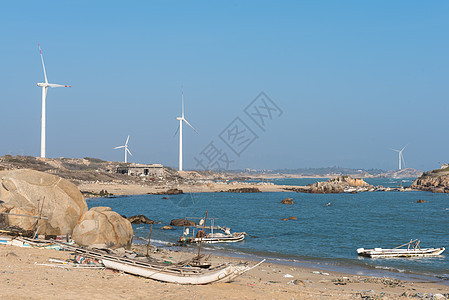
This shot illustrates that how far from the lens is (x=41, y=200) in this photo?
1056 inches

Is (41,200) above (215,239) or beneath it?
above

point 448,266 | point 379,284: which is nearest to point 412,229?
point 448,266

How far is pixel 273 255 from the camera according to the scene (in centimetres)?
3481

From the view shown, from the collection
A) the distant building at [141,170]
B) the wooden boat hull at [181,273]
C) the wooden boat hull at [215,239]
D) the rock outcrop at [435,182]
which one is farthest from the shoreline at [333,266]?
the rock outcrop at [435,182]

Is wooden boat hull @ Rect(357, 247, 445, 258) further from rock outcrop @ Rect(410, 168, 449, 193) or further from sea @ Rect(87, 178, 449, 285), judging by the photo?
rock outcrop @ Rect(410, 168, 449, 193)

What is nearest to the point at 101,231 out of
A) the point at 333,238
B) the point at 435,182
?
the point at 333,238

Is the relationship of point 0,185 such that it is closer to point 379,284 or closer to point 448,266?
point 379,284

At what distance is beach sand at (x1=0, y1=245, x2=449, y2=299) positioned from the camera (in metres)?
15.8

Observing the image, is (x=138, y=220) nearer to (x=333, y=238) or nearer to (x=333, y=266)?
(x=333, y=238)

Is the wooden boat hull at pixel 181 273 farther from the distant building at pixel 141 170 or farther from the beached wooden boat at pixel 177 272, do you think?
the distant building at pixel 141 170

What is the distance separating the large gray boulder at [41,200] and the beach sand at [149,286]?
3485 mm

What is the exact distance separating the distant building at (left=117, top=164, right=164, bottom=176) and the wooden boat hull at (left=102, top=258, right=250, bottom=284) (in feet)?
441

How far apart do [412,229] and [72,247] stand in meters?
45.2

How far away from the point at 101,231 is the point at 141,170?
138m
